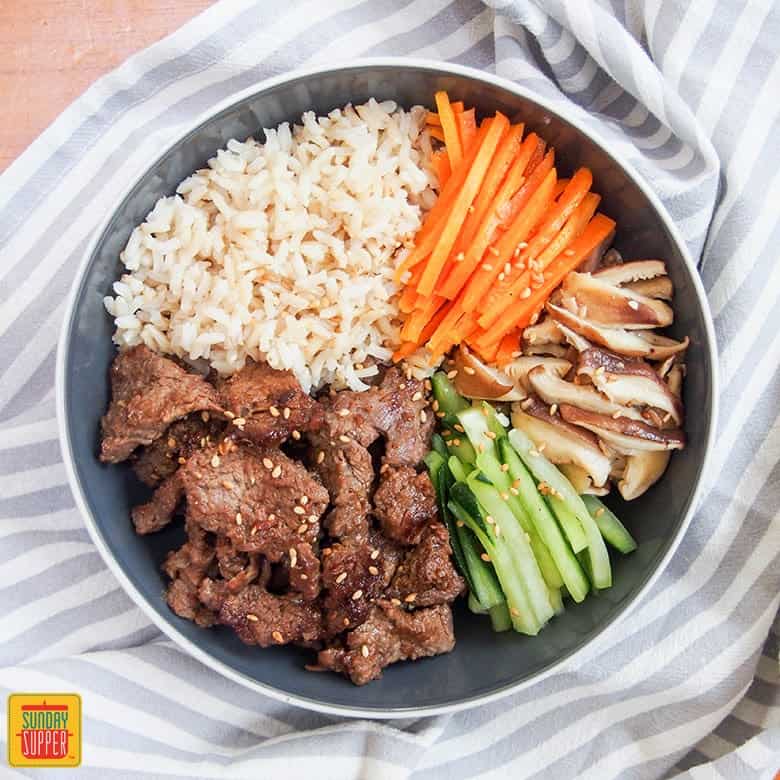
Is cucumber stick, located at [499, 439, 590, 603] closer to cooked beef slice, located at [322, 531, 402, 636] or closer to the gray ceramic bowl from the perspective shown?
the gray ceramic bowl

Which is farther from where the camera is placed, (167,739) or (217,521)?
(167,739)

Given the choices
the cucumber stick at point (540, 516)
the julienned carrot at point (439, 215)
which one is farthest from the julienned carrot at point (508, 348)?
the julienned carrot at point (439, 215)

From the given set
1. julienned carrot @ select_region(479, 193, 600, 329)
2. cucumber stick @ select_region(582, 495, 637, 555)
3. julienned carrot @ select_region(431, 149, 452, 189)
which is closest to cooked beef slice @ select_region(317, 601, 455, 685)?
cucumber stick @ select_region(582, 495, 637, 555)

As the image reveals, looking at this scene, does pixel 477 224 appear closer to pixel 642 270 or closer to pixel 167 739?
pixel 642 270

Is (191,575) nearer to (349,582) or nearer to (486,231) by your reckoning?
(349,582)

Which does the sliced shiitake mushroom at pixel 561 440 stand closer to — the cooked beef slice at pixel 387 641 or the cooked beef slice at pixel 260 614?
the cooked beef slice at pixel 387 641

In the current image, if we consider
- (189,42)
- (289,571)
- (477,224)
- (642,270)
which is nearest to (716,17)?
(642,270)

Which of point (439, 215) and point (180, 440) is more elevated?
point (439, 215)

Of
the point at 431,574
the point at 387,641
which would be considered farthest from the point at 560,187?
the point at 387,641
